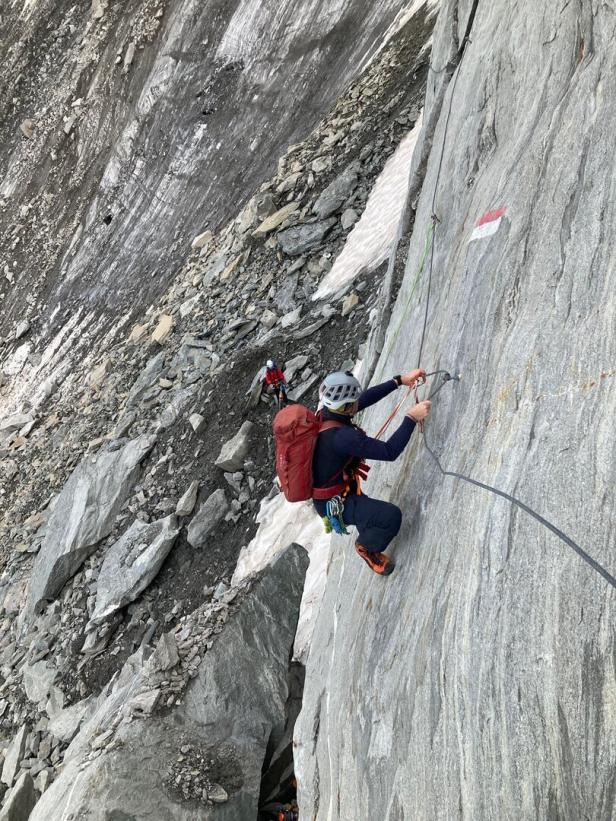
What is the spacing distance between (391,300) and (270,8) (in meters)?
19.6

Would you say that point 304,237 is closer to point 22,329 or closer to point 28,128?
point 22,329

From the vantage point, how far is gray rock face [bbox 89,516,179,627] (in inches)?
543

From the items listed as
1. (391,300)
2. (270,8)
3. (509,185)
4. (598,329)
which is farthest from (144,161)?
(598,329)

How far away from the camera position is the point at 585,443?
3969 millimetres

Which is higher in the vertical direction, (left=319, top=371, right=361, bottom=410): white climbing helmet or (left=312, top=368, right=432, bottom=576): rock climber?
(left=319, top=371, right=361, bottom=410): white climbing helmet

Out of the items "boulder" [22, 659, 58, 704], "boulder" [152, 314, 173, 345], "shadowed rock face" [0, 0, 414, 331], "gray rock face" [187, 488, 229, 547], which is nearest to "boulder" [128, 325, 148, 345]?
"boulder" [152, 314, 173, 345]

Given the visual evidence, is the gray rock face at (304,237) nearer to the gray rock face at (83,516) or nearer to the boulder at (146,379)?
Answer: the boulder at (146,379)

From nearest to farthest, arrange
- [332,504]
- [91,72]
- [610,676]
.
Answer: [610,676] < [332,504] < [91,72]

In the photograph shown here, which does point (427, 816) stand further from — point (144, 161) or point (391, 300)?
point (144, 161)

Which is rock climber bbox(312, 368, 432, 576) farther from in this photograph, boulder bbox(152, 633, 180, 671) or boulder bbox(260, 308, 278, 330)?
boulder bbox(260, 308, 278, 330)

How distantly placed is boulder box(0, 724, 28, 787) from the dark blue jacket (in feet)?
34.2

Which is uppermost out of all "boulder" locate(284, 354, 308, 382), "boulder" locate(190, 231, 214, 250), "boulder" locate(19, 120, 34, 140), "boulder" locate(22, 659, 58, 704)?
"boulder" locate(19, 120, 34, 140)

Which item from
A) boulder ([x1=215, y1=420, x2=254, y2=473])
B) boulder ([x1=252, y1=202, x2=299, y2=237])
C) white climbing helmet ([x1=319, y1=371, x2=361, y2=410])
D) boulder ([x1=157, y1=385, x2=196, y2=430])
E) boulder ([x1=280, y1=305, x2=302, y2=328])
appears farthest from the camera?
boulder ([x1=252, y1=202, x2=299, y2=237])

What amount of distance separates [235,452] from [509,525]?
33.5ft
